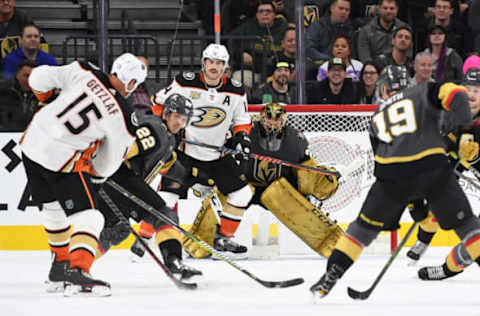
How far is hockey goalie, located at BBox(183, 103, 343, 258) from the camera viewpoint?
215 inches

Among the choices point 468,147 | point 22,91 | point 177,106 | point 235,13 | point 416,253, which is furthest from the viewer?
point 235,13

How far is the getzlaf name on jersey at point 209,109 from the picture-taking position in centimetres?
541

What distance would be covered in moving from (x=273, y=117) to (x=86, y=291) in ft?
6.74

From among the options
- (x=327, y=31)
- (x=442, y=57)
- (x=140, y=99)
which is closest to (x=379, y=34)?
(x=327, y=31)

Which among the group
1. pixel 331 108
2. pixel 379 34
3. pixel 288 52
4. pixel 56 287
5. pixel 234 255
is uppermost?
pixel 379 34

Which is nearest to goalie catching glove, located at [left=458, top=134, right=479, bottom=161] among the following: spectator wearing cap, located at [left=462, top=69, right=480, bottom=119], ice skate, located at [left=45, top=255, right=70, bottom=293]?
spectator wearing cap, located at [left=462, top=69, right=480, bottom=119]

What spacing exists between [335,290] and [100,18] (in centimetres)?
260

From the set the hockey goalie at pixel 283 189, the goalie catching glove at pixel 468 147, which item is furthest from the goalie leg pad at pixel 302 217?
the goalie catching glove at pixel 468 147

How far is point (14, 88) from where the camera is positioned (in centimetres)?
590

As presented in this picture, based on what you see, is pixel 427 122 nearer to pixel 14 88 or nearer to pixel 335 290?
pixel 335 290

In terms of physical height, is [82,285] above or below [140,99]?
below

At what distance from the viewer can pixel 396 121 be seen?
11.8ft

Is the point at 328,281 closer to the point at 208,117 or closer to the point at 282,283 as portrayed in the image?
the point at 282,283

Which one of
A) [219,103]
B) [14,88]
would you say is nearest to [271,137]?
[219,103]
